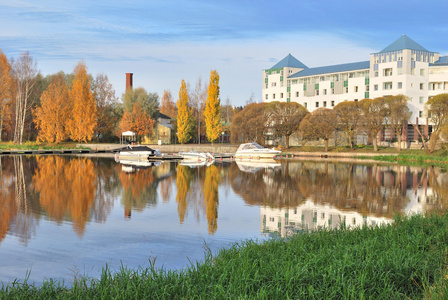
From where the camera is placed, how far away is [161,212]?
15.9 meters

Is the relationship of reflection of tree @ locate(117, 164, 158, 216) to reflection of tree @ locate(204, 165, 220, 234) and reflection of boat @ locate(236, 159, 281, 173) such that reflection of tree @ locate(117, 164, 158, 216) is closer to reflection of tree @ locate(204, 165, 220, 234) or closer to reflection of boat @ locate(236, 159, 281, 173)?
reflection of tree @ locate(204, 165, 220, 234)

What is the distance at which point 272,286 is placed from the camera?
6324 millimetres

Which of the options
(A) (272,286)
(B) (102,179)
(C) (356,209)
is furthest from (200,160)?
(A) (272,286)

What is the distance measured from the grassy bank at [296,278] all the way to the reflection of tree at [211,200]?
5148 millimetres

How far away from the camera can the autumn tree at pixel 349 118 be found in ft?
197

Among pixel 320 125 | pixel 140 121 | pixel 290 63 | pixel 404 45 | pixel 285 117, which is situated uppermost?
pixel 290 63

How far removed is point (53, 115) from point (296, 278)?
6849 cm

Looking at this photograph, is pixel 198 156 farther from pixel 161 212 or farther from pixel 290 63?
pixel 290 63

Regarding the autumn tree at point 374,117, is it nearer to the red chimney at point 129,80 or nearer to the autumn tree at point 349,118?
the autumn tree at point 349,118

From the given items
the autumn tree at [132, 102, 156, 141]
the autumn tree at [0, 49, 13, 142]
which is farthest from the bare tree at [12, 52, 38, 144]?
the autumn tree at [132, 102, 156, 141]

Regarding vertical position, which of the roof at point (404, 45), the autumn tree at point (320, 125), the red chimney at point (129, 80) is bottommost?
the autumn tree at point (320, 125)

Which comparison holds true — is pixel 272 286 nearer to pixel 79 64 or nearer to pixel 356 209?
pixel 356 209

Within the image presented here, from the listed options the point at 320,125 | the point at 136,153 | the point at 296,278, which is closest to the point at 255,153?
the point at 320,125

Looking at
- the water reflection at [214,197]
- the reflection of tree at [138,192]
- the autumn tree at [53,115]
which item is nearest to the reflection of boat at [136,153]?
the autumn tree at [53,115]
